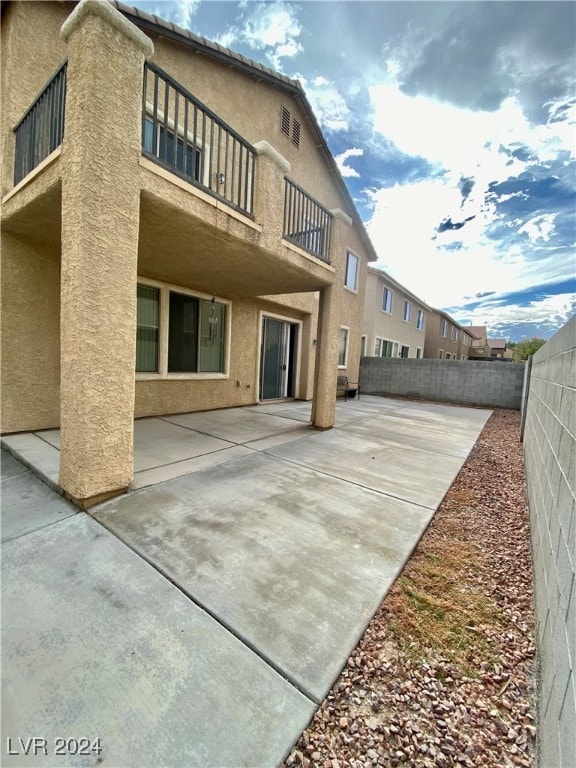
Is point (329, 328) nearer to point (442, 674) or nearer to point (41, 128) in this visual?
point (41, 128)

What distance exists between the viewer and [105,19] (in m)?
2.73

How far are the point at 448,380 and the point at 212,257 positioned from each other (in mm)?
10940

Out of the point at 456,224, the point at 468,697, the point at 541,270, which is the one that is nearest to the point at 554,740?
the point at 468,697

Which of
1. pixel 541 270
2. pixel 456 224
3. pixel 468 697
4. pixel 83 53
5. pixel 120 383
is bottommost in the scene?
pixel 468 697

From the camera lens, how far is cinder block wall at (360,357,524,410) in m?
11.6

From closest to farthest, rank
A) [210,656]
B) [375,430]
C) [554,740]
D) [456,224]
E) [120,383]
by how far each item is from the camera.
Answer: [554,740], [210,656], [120,383], [375,430], [456,224]

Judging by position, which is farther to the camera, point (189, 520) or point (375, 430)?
point (375, 430)

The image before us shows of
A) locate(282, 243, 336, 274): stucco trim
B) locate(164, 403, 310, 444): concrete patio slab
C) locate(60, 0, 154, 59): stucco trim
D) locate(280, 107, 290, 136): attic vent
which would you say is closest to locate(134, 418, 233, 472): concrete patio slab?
locate(164, 403, 310, 444): concrete patio slab

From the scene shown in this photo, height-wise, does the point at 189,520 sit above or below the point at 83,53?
below

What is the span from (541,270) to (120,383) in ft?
64.8

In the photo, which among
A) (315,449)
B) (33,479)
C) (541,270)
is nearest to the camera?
(33,479)

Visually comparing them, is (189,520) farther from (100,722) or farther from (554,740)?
(554,740)

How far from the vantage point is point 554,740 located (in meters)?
1.14

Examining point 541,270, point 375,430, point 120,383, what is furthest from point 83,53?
point 541,270
